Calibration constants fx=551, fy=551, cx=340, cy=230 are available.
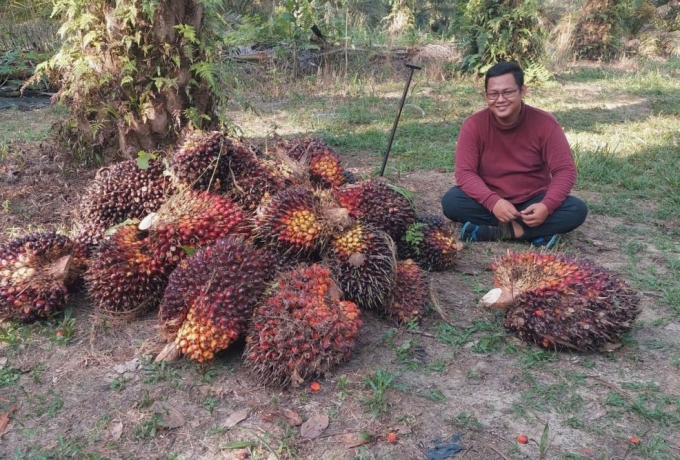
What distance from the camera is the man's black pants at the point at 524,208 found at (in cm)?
388

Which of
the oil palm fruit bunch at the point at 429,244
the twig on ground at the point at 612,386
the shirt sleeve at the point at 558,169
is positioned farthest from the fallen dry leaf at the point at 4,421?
the shirt sleeve at the point at 558,169

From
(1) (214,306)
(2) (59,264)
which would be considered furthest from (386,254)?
(2) (59,264)

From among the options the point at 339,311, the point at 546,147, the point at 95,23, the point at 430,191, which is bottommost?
the point at 430,191

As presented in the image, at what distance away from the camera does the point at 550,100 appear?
30.7 ft

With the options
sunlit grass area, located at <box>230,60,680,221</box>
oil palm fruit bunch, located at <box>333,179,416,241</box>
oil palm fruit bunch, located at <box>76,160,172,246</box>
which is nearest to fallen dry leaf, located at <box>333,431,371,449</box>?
oil palm fruit bunch, located at <box>333,179,416,241</box>

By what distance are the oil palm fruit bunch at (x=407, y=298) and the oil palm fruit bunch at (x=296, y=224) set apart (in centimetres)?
44

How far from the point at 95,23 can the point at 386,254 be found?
2.57 metres

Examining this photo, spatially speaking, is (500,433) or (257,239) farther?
(257,239)

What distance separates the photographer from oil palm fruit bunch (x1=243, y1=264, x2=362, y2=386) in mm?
2240

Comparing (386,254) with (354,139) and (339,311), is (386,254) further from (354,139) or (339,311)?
(354,139)

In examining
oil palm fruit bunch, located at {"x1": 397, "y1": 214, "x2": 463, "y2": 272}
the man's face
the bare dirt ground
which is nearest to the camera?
the bare dirt ground

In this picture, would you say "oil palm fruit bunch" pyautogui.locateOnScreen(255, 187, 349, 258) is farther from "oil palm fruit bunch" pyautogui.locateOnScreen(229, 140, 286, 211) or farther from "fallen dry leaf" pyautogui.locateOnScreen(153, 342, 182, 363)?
"fallen dry leaf" pyautogui.locateOnScreen(153, 342, 182, 363)

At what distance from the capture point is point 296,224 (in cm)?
267

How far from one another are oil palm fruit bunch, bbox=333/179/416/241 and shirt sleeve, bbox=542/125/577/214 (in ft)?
4.05
